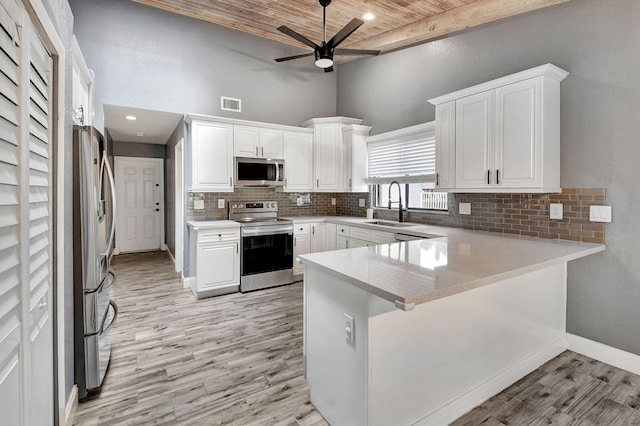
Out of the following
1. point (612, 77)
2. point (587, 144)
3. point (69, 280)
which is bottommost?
point (69, 280)

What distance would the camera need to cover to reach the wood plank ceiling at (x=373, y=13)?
3.19 metres

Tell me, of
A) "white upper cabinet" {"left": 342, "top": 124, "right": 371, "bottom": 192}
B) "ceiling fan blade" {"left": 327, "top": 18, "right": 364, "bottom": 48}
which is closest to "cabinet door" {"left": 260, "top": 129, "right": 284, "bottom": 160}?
"white upper cabinet" {"left": 342, "top": 124, "right": 371, "bottom": 192}

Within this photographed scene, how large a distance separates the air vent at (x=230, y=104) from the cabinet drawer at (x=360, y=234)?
8.12ft

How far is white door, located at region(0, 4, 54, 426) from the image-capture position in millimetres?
1010

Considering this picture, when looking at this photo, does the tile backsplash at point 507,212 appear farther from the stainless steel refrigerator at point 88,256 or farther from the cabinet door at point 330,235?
the stainless steel refrigerator at point 88,256

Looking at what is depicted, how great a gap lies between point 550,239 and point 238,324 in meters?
2.95

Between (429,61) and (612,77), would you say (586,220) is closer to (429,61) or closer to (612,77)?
(612,77)

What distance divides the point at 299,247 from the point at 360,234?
958 millimetres

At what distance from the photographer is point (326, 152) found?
4.88 meters

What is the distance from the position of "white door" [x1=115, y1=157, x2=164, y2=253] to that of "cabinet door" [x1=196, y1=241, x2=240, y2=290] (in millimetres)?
3819

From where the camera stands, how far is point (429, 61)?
3883 millimetres

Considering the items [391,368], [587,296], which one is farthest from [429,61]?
[391,368]

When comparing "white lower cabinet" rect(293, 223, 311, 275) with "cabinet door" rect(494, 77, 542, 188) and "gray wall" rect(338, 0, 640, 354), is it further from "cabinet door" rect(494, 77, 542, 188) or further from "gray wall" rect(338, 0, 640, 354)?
"gray wall" rect(338, 0, 640, 354)

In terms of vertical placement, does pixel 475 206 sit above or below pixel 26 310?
above
